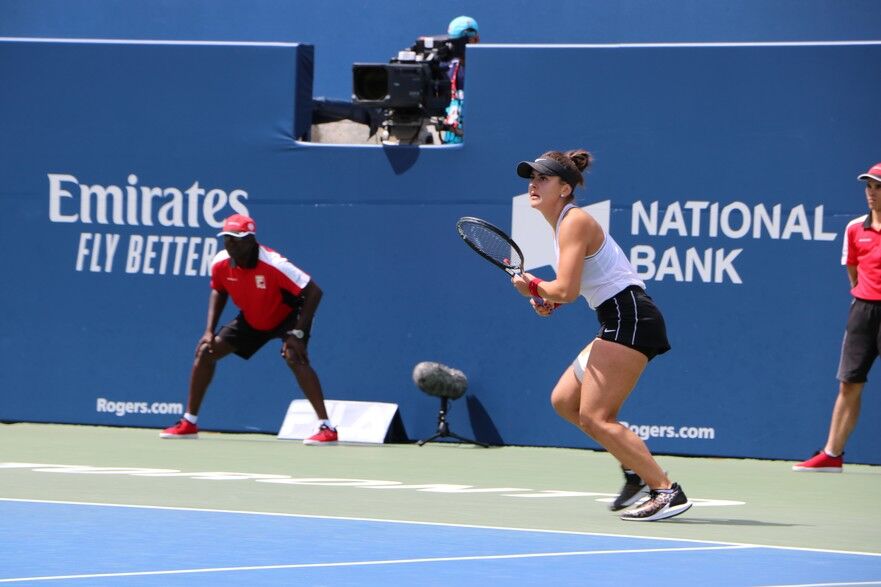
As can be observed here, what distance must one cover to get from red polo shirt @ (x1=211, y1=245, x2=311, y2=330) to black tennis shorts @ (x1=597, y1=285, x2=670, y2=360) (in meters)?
4.27

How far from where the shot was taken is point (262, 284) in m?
11.8

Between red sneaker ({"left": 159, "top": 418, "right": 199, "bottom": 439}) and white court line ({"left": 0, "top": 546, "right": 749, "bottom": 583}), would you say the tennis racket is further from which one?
red sneaker ({"left": 159, "top": 418, "right": 199, "bottom": 439})

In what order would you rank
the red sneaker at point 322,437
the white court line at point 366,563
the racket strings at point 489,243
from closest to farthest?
the white court line at point 366,563, the racket strings at point 489,243, the red sneaker at point 322,437

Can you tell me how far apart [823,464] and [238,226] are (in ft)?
13.5

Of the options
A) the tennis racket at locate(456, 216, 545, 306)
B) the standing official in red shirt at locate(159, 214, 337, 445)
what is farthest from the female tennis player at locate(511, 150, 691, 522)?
the standing official in red shirt at locate(159, 214, 337, 445)

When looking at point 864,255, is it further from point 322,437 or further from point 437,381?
point 322,437

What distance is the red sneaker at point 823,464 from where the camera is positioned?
10609 mm

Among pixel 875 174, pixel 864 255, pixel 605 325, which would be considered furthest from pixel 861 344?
pixel 605 325

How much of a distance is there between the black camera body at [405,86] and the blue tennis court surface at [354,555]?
5255 mm

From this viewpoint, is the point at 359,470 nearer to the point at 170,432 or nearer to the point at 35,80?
the point at 170,432

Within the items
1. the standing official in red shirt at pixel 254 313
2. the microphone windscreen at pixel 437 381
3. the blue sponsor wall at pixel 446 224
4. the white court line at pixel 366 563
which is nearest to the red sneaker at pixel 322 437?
the standing official in red shirt at pixel 254 313

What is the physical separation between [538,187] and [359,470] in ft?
9.59

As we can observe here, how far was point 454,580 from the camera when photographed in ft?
19.3

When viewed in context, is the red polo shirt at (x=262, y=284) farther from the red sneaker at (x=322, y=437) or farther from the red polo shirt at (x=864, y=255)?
the red polo shirt at (x=864, y=255)
